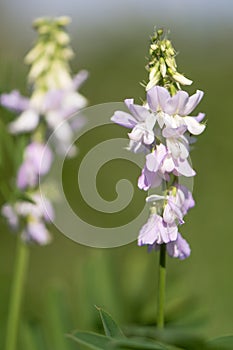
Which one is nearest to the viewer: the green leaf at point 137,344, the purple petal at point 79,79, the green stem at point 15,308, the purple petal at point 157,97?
the green leaf at point 137,344

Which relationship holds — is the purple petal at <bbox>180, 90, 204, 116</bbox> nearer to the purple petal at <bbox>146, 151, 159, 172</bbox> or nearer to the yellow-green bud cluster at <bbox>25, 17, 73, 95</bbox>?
the purple petal at <bbox>146, 151, 159, 172</bbox>

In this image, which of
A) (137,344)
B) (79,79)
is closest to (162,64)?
(137,344)

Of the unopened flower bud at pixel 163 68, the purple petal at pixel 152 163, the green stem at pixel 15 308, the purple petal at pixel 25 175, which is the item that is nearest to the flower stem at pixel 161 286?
the purple petal at pixel 152 163

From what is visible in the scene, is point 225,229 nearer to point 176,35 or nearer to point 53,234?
point 53,234

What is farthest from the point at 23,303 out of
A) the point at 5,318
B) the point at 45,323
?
the point at 45,323

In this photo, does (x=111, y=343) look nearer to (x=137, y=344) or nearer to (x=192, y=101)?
(x=137, y=344)

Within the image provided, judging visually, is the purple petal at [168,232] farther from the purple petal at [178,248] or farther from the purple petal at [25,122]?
the purple petal at [25,122]
